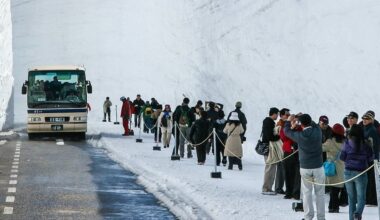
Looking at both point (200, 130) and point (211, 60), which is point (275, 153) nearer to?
point (200, 130)

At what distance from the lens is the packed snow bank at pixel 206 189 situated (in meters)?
11.8

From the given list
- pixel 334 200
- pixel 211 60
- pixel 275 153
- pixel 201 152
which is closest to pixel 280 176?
pixel 275 153

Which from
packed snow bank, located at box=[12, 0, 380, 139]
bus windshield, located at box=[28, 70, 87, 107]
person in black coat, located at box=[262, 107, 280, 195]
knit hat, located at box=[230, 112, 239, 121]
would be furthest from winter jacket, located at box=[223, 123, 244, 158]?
packed snow bank, located at box=[12, 0, 380, 139]

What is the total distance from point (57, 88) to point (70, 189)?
48.8 feet

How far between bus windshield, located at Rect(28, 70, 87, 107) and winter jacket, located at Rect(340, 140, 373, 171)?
20.1 metres

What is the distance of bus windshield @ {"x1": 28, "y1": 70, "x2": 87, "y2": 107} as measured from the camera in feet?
97.6

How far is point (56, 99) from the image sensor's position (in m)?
29.8

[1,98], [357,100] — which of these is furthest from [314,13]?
[1,98]

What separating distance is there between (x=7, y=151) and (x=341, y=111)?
85.5 ft

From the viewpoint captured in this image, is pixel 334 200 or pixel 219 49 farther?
pixel 219 49

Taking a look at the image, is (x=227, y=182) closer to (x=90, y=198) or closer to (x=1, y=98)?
(x=90, y=198)

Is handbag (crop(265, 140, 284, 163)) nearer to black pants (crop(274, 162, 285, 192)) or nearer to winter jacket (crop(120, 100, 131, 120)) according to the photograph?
black pants (crop(274, 162, 285, 192))

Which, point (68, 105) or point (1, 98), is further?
point (1, 98)

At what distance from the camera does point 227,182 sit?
53.3 feet
